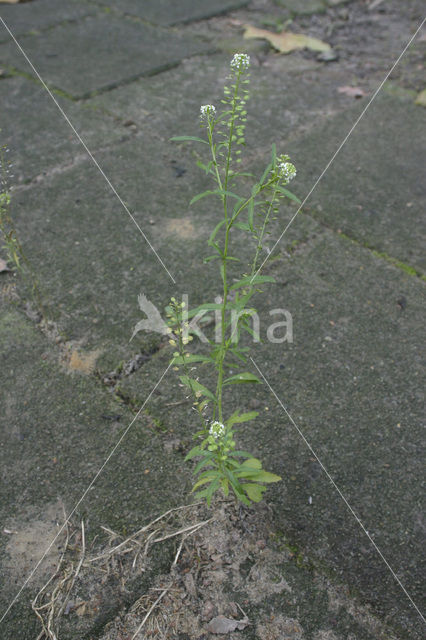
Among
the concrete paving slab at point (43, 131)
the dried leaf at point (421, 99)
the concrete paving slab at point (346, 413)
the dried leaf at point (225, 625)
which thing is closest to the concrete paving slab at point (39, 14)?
the concrete paving slab at point (43, 131)

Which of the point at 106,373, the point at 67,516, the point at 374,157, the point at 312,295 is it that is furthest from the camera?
the point at 374,157

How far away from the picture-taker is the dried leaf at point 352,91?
3322 millimetres

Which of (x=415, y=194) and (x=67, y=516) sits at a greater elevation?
(x=415, y=194)

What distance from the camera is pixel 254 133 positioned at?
9.66 feet

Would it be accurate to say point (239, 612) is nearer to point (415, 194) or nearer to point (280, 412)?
point (280, 412)

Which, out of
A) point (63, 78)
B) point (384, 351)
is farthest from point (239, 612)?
point (63, 78)

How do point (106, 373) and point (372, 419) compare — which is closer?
point (372, 419)

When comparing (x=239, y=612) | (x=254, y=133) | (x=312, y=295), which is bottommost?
(x=239, y=612)

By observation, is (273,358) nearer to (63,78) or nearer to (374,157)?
(374,157)

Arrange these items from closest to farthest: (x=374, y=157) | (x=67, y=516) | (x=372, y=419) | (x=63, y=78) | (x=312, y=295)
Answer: (x=67, y=516)
(x=372, y=419)
(x=312, y=295)
(x=374, y=157)
(x=63, y=78)

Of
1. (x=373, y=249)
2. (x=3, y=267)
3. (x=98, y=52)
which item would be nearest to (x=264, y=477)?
(x=373, y=249)

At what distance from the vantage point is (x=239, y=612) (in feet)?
4.11

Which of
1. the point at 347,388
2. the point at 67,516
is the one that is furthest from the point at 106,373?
the point at 347,388

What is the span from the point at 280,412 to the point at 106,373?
58 centimetres
